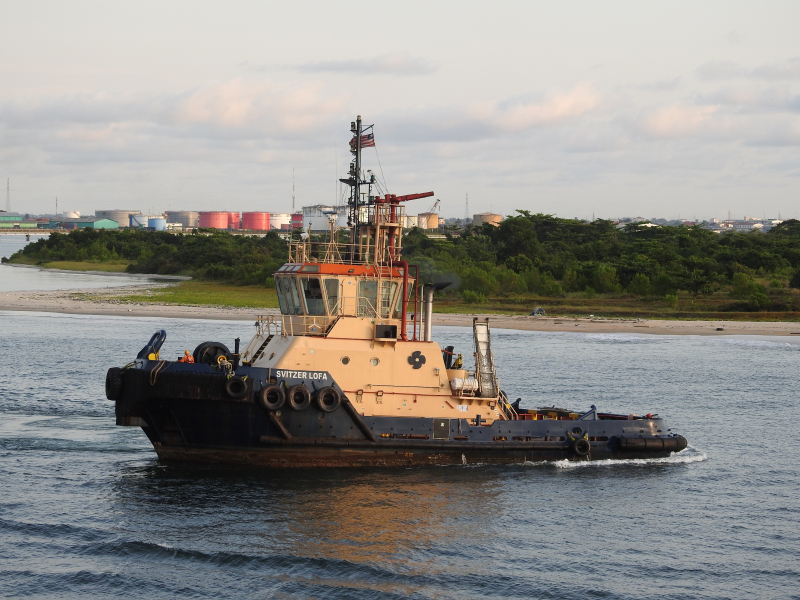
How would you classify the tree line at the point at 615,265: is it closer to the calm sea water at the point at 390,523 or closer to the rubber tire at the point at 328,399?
the calm sea water at the point at 390,523

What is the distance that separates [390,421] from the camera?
62.4 ft

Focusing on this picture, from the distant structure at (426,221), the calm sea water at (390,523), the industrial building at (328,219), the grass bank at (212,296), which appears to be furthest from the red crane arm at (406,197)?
the distant structure at (426,221)

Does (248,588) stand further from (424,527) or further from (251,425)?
(251,425)

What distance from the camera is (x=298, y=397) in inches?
717

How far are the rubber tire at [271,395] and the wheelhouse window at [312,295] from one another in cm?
199

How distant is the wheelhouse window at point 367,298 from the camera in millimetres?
19516

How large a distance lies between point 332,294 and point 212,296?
48.0 meters

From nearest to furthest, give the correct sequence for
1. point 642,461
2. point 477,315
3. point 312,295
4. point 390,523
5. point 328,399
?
point 390,523, point 328,399, point 312,295, point 642,461, point 477,315

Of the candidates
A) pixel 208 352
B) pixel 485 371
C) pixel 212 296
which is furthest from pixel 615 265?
pixel 208 352

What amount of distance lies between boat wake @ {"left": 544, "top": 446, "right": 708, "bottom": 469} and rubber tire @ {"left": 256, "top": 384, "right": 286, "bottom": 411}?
5772mm

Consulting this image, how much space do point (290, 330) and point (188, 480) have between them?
3677 millimetres

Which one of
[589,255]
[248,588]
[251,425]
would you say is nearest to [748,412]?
[251,425]

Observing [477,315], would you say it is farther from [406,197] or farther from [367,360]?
[367,360]

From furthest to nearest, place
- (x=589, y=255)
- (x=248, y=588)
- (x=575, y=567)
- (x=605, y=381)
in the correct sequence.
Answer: (x=589, y=255)
(x=605, y=381)
(x=575, y=567)
(x=248, y=588)
